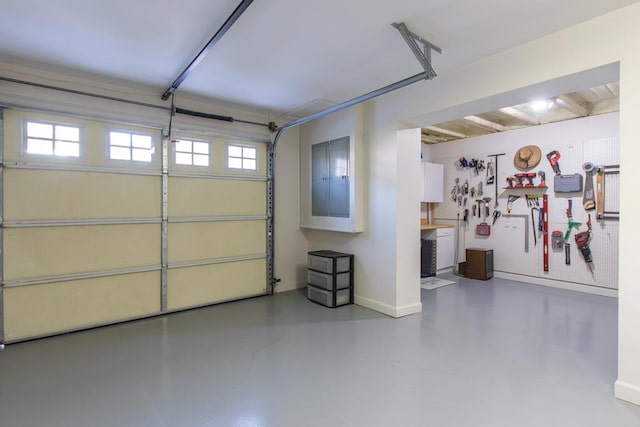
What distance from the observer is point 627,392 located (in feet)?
6.75

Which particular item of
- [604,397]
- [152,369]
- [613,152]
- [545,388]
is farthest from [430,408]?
[613,152]

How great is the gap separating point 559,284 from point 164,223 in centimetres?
572

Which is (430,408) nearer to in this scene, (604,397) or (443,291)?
(604,397)

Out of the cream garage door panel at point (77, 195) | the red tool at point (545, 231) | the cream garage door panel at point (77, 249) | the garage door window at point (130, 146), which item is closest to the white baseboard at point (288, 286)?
the cream garage door panel at point (77, 249)

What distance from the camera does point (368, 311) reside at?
3.86 metres

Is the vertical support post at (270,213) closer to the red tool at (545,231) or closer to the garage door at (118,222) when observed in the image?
the garage door at (118,222)

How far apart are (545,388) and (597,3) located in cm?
253

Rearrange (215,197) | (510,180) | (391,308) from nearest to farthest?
1. (391,308)
2. (215,197)
3. (510,180)

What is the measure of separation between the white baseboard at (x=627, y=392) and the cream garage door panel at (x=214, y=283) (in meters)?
3.69

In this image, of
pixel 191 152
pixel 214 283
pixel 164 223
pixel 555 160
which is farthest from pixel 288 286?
pixel 555 160

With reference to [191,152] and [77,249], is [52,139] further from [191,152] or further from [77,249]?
[191,152]

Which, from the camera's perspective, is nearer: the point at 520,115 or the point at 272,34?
the point at 272,34

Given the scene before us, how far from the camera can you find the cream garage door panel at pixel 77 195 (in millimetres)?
2961

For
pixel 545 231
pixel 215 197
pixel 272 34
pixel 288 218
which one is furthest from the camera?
pixel 545 231
